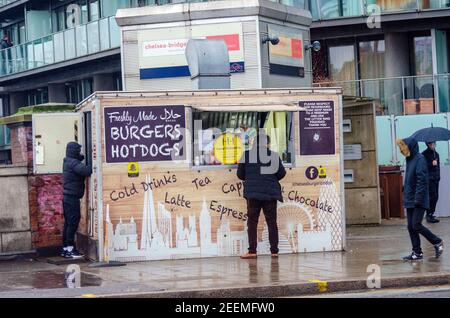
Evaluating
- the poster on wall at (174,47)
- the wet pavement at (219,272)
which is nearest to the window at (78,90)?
the poster on wall at (174,47)

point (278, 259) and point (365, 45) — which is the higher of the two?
point (365, 45)

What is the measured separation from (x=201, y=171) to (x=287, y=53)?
1018 centimetres

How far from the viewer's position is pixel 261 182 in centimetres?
1446

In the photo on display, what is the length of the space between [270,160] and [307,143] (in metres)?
0.97

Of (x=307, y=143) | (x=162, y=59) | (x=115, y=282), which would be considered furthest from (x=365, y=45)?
(x=115, y=282)

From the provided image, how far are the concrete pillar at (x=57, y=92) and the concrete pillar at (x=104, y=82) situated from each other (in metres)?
4.50

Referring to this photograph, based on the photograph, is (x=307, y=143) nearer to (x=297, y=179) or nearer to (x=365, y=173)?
(x=297, y=179)

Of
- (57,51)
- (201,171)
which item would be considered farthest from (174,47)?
(57,51)

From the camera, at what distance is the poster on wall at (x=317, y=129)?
15.3 m

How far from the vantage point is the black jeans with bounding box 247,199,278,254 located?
14.5 metres

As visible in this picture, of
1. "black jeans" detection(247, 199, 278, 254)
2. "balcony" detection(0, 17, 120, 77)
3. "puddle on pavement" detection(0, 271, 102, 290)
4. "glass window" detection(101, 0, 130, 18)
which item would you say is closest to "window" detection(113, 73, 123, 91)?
"balcony" detection(0, 17, 120, 77)

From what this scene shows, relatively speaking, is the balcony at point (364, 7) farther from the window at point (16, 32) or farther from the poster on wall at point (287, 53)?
the window at point (16, 32)

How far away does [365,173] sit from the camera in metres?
20.0
